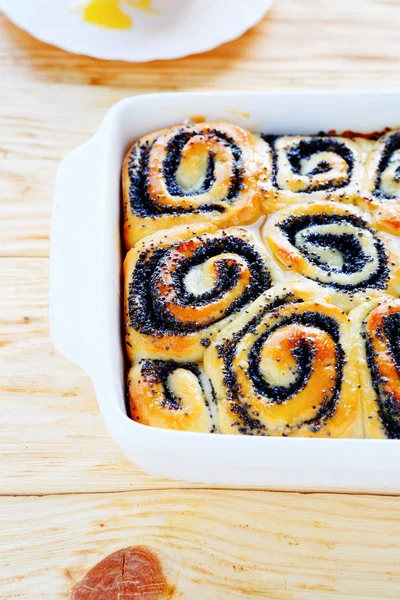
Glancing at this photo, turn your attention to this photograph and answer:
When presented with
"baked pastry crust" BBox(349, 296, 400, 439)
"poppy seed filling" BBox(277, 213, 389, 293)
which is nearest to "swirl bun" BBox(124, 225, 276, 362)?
"poppy seed filling" BBox(277, 213, 389, 293)

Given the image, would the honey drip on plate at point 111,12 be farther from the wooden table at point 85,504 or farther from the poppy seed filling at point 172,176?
the poppy seed filling at point 172,176

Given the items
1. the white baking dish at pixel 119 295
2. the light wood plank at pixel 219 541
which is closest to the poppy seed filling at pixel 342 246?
the white baking dish at pixel 119 295

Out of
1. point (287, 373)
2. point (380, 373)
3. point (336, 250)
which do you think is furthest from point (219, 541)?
point (336, 250)

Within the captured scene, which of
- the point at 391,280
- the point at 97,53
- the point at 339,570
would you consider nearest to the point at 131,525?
the point at 339,570

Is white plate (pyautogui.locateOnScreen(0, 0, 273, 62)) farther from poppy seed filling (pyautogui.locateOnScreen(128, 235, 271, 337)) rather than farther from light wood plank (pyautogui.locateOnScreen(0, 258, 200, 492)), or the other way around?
poppy seed filling (pyautogui.locateOnScreen(128, 235, 271, 337))

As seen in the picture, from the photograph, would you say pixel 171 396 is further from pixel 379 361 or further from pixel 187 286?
pixel 379 361
